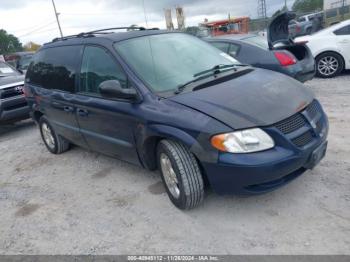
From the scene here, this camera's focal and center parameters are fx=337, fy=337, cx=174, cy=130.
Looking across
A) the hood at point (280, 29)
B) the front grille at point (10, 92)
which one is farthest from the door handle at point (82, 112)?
the hood at point (280, 29)

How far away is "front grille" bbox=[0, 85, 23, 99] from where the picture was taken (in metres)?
7.21

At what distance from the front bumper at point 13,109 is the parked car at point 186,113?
311 centimetres

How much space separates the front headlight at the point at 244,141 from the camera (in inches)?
108

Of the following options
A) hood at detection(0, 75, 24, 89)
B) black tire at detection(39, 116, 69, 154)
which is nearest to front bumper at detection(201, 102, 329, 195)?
black tire at detection(39, 116, 69, 154)

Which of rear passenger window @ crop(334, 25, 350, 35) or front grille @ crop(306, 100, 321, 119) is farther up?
rear passenger window @ crop(334, 25, 350, 35)

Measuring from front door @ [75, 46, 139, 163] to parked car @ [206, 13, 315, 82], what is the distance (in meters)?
3.46

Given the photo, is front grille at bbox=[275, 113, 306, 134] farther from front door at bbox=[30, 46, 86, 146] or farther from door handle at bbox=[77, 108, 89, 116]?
front door at bbox=[30, 46, 86, 146]

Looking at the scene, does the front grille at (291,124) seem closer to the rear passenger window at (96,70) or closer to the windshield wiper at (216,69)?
the windshield wiper at (216,69)

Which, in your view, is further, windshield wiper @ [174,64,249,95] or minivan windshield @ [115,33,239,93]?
minivan windshield @ [115,33,239,93]

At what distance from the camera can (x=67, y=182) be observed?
454 cm

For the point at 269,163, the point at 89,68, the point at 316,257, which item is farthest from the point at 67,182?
the point at 316,257

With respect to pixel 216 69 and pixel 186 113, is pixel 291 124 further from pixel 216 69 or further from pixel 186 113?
pixel 216 69

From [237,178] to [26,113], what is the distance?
19.8 feet

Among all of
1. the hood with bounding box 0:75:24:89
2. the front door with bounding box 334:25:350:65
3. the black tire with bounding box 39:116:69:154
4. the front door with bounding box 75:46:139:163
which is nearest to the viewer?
the front door with bounding box 75:46:139:163
